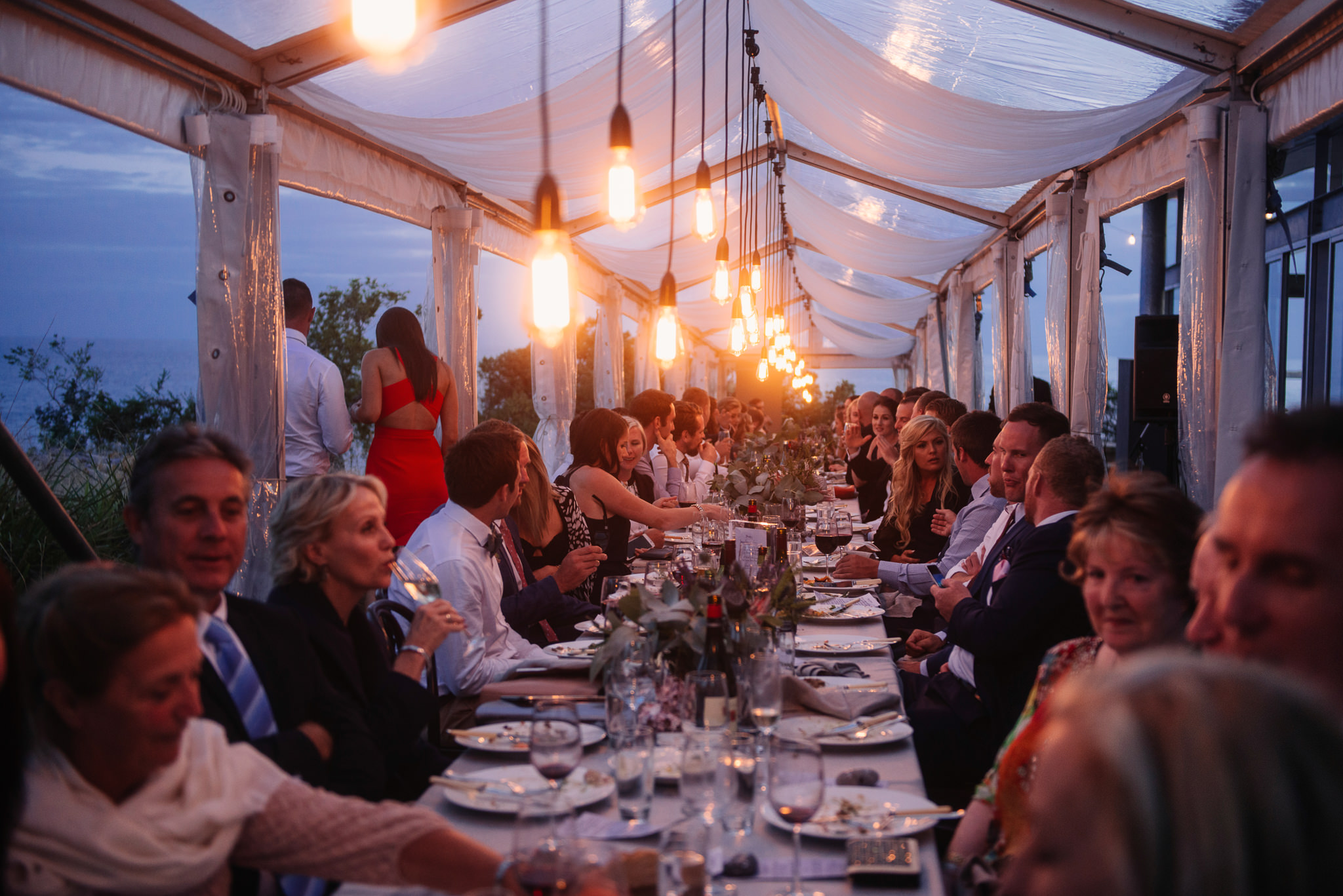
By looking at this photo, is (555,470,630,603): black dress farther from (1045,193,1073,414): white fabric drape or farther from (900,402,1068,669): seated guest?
(1045,193,1073,414): white fabric drape

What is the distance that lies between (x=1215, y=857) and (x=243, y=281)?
4.20 m

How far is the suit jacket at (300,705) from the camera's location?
1.75m

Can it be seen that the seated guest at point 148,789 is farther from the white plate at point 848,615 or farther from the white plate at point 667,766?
the white plate at point 848,615

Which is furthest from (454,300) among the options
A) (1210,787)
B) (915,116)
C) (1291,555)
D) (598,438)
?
(1210,787)

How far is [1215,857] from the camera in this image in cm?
58

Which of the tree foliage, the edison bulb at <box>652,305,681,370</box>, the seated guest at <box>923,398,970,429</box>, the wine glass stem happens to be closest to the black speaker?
the seated guest at <box>923,398,970,429</box>

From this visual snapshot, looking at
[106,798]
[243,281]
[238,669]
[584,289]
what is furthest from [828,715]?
[584,289]

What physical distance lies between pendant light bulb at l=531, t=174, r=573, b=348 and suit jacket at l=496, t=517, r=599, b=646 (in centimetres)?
132

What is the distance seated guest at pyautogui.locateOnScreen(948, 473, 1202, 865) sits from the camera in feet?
5.75

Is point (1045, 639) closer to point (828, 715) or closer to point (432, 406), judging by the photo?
point (828, 715)

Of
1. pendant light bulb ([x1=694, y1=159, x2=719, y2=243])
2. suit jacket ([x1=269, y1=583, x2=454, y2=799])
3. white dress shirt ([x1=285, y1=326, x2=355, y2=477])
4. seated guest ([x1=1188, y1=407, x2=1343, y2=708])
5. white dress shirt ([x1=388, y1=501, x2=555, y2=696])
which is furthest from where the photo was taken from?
white dress shirt ([x1=285, y1=326, x2=355, y2=477])

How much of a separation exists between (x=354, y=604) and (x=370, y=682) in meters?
0.19

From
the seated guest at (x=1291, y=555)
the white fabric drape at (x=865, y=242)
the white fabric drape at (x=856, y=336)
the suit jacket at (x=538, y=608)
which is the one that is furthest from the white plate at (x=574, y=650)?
the white fabric drape at (x=856, y=336)

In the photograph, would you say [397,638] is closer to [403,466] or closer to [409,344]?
[403,466]
